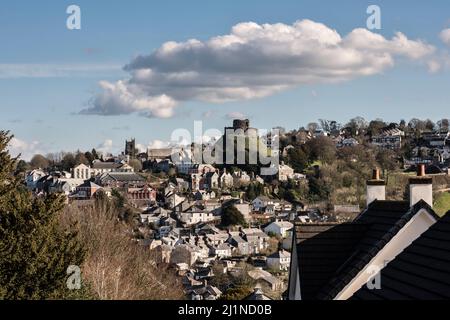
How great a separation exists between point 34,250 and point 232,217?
7458cm

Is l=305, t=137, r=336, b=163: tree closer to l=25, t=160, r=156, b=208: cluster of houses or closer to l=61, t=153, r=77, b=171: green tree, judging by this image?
l=25, t=160, r=156, b=208: cluster of houses

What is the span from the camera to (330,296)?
693cm

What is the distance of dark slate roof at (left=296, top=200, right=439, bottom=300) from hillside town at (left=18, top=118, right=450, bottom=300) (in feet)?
87.7

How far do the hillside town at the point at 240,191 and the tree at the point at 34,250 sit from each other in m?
22.7

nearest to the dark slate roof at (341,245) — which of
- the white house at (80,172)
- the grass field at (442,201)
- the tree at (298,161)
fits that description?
the grass field at (442,201)

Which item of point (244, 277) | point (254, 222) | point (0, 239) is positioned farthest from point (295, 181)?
point (0, 239)

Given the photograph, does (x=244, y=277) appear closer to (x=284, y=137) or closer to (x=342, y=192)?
(x=342, y=192)

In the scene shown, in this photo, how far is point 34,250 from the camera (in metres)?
11.5

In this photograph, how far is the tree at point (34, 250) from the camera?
37.5 feet

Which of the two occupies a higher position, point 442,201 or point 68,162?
point 68,162

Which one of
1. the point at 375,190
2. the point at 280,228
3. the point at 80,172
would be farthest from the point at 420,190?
the point at 80,172

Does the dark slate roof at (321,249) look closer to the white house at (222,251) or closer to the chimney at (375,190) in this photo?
the chimney at (375,190)

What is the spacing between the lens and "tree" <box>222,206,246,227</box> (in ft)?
281

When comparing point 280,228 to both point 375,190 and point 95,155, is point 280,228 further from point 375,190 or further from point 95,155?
point 375,190
